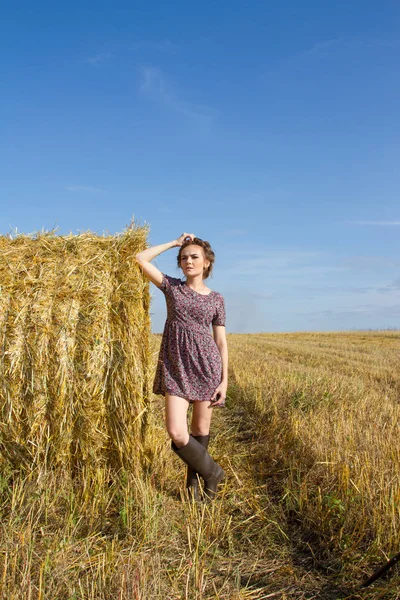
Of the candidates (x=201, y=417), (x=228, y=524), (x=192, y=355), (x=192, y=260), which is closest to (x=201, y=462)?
(x=201, y=417)

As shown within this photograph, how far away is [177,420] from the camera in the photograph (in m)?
4.08

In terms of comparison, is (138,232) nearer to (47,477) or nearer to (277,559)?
(47,477)

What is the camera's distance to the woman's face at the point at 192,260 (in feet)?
14.1

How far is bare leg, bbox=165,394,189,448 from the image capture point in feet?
13.3

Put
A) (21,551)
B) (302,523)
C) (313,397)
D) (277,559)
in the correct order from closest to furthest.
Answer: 1. (21,551)
2. (277,559)
3. (302,523)
4. (313,397)

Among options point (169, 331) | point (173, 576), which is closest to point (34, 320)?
Result: point (169, 331)

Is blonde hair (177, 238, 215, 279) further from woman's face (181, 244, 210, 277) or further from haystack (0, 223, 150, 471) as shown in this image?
haystack (0, 223, 150, 471)

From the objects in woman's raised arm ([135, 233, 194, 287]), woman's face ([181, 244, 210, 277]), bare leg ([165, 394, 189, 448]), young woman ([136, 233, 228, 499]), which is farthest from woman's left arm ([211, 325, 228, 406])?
woman's raised arm ([135, 233, 194, 287])

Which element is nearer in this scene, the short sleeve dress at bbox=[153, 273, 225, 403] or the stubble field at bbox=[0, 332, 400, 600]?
the stubble field at bbox=[0, 332, 400, 600]

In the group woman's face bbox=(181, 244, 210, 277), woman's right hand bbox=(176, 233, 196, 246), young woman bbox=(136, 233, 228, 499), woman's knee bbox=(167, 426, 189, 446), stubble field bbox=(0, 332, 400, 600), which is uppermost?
woman's right hand bbox=(176, 233, 196, 246)

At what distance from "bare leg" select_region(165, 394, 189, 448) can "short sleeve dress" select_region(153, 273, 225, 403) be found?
0.18 ft

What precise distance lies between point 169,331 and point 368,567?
2182mm

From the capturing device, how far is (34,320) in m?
4.20

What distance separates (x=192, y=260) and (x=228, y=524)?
2013mm
